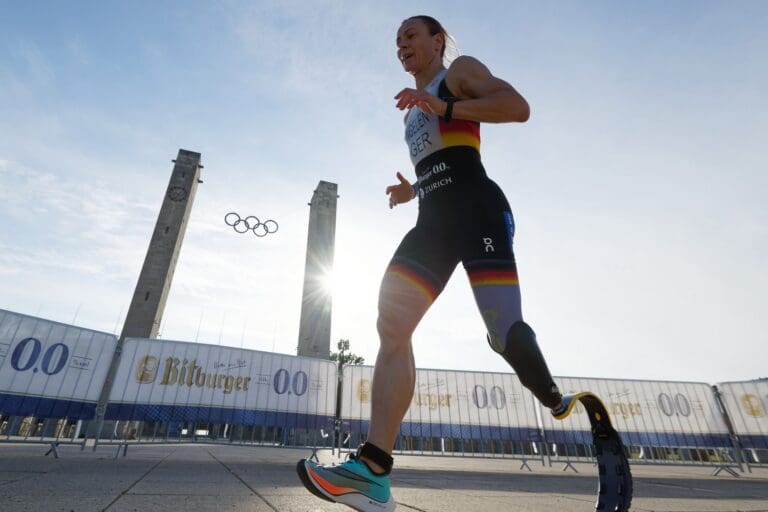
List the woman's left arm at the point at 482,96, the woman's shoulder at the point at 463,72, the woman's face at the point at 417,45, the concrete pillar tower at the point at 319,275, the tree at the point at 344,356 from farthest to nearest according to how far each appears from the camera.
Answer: the tree at the point at 344,356
the concrete pillar tower at the point at 319,275
the woman's face at the point at 417,45
the woman's shoulder at the point at 463,72
the woman's left arm at the point at 482,96

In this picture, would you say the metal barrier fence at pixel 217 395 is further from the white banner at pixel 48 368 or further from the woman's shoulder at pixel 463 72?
the woman's shoulder at pixel 463 72

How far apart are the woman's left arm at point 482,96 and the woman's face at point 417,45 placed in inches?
14.0

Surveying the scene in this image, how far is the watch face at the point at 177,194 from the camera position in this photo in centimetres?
3071

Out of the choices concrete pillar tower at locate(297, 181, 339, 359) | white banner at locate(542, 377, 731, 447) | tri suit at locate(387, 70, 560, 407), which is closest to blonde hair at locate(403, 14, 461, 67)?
tri suit at locate(387, 70, 560, 407)

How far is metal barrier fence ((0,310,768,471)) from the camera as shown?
34.3 feet

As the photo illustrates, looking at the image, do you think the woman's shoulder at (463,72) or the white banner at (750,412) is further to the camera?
the white banner at (750,412)

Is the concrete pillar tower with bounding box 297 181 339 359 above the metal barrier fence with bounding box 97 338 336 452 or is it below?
above

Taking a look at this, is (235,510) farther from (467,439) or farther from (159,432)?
(467,439)

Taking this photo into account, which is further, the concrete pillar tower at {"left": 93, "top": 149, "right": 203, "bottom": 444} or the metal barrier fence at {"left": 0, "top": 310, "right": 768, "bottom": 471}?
the concrete pillar tower at {"left": 93, "top": 149, "right": 203, "bottom": 444}

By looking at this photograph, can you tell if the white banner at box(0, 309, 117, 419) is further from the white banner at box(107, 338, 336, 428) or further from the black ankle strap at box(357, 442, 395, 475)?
the black ankle strap at box(357, 442, 395, 475)

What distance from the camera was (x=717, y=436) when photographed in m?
11.8

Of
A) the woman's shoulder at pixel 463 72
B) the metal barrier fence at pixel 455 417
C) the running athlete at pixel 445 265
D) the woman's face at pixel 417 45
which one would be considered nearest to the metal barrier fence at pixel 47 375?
the metal barrier fence at pixel 455 417

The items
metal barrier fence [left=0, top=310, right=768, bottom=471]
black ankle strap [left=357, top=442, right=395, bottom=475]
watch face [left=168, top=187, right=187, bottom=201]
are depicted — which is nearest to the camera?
black ankle strap [left=357, top=442, right=395, bottom=475]

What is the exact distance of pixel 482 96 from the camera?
6.27ft
